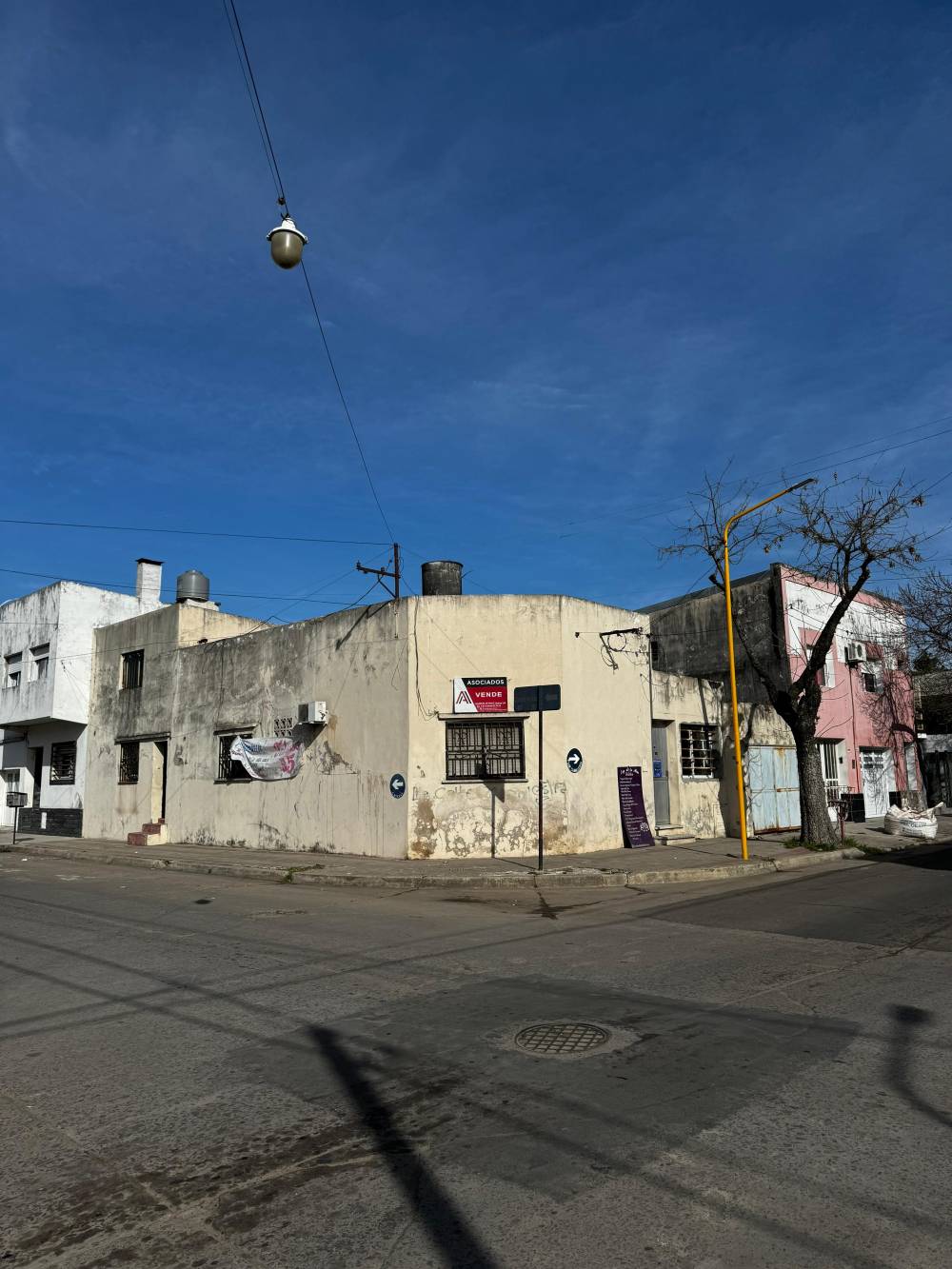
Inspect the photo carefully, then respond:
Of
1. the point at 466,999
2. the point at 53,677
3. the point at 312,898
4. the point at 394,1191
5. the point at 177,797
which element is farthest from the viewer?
the point at 53,677

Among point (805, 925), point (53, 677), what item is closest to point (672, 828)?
point (805, 925)

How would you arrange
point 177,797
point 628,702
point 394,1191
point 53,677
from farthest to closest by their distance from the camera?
1. point 53,677
2. point 177,797
3. point 628,702
4. point 394,1191

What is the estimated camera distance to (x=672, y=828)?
64.6 ft

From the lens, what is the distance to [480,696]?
17344 millimetres

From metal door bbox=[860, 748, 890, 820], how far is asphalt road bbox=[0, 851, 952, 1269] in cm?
2179

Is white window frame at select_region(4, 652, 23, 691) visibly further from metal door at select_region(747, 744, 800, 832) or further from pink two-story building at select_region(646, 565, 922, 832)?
metal door at select_region(747, 744, 800, 832)

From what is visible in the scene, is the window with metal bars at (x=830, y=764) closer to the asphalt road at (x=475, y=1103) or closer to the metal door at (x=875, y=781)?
the metal door at (x=875, y=781)

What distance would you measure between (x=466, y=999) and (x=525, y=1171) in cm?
279

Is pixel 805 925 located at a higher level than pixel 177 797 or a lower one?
lower

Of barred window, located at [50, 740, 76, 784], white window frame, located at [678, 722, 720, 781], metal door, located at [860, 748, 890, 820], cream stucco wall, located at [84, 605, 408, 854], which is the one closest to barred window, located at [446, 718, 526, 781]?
cream stucco wall, located at [84, 605, 408, 854]

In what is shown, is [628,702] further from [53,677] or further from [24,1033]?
[53,677]

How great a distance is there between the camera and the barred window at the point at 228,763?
21062 mm

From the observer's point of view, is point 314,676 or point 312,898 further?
point 314,676

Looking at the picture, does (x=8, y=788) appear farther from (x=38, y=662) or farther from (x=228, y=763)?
(x=228, y=763)
